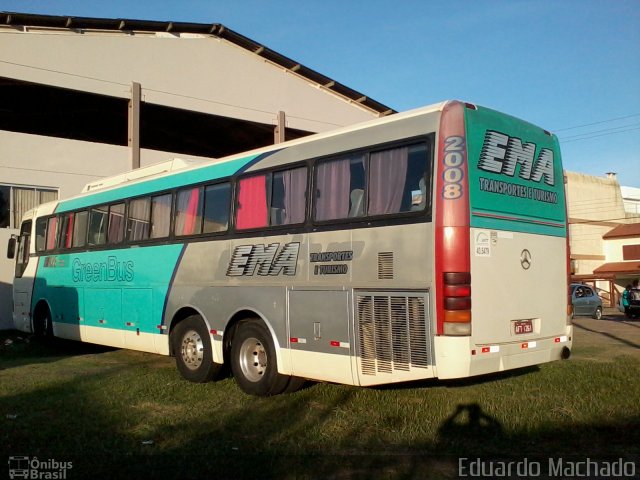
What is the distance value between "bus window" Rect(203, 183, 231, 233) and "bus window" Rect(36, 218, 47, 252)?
678cm

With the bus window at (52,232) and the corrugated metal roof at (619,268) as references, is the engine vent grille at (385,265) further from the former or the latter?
the corrugated metal roof at (619,268)

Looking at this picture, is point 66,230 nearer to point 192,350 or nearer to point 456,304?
point 192,350

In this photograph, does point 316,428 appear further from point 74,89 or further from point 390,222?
point 74,89

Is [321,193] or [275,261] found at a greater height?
[321,193]

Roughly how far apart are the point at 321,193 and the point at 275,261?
44.9 inches

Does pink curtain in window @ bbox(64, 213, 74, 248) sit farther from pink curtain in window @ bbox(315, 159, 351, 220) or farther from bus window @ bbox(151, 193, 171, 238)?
pink curtain in window @ bbox(315, 159, 351, 220)

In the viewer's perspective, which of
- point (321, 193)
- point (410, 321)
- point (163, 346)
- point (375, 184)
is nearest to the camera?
point (410, 321)

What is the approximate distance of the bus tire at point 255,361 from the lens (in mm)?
8148

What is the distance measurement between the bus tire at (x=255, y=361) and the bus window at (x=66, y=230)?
20.7ft

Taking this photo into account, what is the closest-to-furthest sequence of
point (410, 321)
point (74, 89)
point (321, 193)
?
point (410, 321), point (321, 193), point (74, 89)

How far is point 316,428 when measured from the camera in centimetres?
665

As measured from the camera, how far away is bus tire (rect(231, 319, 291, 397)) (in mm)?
8148

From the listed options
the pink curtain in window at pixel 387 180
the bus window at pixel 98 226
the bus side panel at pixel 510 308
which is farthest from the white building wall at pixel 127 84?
the bus side panel at pixel 510 308

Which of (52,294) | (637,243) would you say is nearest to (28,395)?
(52,294)
